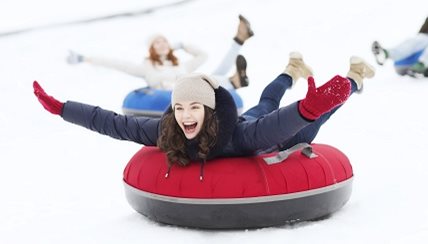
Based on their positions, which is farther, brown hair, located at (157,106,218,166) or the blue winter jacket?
brown hair, located at (157,106,218,166)

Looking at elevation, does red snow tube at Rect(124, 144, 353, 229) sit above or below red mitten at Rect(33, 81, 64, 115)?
below

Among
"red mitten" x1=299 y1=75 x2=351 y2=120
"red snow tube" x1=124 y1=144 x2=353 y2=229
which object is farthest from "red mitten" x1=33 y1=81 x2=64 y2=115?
"red mitten" x1=299 y1=75 x2=351 y2=120

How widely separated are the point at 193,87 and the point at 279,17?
8848 millimetres

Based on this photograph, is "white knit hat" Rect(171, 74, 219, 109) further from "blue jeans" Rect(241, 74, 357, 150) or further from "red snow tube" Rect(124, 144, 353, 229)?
"blue jeans" Rect(241, 74, 357, 150)

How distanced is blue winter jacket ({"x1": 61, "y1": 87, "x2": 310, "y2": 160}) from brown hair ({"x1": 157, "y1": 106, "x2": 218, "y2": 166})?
0.03 metres

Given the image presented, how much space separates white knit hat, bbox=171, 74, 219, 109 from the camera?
9.91 ft

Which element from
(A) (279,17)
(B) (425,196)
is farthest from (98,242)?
(A) (279,17)

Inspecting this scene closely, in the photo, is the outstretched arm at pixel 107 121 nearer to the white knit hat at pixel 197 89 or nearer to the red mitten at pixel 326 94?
the white knit hat at pixel 197 89

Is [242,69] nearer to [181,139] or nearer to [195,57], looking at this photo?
[195,57]

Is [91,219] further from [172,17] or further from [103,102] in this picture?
[172,17]

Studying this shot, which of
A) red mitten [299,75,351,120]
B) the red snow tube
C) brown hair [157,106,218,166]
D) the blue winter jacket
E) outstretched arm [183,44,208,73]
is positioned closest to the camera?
red mitten [299,75,351,120]

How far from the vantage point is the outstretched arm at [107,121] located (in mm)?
3246

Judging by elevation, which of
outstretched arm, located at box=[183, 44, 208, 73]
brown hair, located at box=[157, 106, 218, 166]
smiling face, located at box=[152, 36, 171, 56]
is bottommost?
brown hair, located at box=[157, 106, 218, 166]

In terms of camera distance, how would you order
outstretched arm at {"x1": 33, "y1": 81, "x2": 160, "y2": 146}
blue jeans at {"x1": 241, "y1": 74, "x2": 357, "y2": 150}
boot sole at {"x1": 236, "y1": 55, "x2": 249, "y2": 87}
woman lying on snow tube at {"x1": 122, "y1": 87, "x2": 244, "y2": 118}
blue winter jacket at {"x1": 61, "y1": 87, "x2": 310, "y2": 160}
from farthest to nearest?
boot sole at {"x1": 236, "y1": 55, "x2": 249, "y2": 87} < woman lying on snow tube at {"x1": 122, "y1": 87, "x2": 244, "y2": 118} < blue jeans at {"x1": 241, "y1": 74, "x2": 357, "y2": 150} < outstretched arm at {"x1": 33, "y1": 81, "x2": 160, "y2": 146} < blue winter jacket at {"x1": 61, "y1": 87, "x2": 310, "y2": 160}
